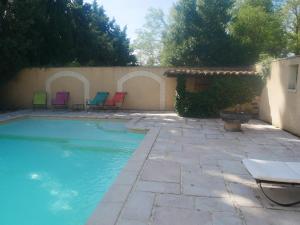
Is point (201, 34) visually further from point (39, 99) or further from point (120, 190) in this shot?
point (120, 190)

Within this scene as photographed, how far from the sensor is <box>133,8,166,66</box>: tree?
35.7 metres

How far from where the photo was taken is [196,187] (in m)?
4.46

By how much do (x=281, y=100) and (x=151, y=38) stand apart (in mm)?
28321

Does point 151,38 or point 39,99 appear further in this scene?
point 151,38

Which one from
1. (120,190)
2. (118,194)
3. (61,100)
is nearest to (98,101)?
(61,100)

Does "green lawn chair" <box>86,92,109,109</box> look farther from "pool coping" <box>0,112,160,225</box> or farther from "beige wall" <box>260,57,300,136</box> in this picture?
"beige wall" <box>260,57,300,136</box>

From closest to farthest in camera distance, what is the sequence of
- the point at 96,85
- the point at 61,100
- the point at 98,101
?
the point at 98,101 → the point at 61,100 → the point at 96,85

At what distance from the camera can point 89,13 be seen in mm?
20859

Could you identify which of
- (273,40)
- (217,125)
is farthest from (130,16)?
(217,125)

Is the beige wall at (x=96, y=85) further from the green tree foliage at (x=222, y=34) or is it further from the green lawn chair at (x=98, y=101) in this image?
the green tree foliage at (x=222, y=34)

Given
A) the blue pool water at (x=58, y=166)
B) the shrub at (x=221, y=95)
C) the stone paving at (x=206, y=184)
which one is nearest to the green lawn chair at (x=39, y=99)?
the blue pool water at (x=58, y=166)

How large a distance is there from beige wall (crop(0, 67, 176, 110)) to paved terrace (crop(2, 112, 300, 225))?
612 centimetres

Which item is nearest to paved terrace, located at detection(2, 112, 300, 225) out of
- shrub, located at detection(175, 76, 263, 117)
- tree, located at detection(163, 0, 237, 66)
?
shrub, located at detection(175, 76, 263, 117)

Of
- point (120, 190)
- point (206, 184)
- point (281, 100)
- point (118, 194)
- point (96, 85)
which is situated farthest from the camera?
point (96, 85)
